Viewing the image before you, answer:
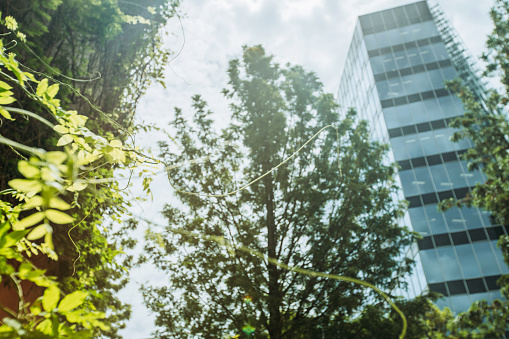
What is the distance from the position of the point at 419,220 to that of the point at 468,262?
11.8ft

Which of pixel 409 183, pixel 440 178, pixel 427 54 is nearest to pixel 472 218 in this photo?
pixel 440 178

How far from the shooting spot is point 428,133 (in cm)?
2506

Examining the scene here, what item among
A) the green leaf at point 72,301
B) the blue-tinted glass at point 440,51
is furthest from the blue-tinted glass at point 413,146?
the green leaf at point 72,301

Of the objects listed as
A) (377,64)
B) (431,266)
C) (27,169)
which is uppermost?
(377,64)

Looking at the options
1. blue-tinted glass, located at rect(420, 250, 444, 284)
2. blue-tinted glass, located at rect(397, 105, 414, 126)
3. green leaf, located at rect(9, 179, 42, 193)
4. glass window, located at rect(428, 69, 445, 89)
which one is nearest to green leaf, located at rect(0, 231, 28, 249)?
green leaf, located at rect(9, 179, 42, 193)

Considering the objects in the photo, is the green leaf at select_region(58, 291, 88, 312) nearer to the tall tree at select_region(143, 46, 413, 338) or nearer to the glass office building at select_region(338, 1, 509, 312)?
the tall tree at select_region(143, 46, 413, 338)

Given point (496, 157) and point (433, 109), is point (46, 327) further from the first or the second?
point (433, 109)

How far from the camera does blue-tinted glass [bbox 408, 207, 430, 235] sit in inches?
859

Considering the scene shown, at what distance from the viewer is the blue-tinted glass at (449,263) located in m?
20.5

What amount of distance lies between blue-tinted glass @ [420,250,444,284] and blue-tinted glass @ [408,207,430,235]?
1.35 metres

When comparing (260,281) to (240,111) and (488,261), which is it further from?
(488,261)

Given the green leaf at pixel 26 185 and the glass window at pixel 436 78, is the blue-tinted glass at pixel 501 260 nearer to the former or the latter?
the glass window at pixel 436 78

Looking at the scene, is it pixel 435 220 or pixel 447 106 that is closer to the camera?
pixel 435 220

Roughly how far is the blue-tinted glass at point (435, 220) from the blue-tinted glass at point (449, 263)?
1.20 meters
